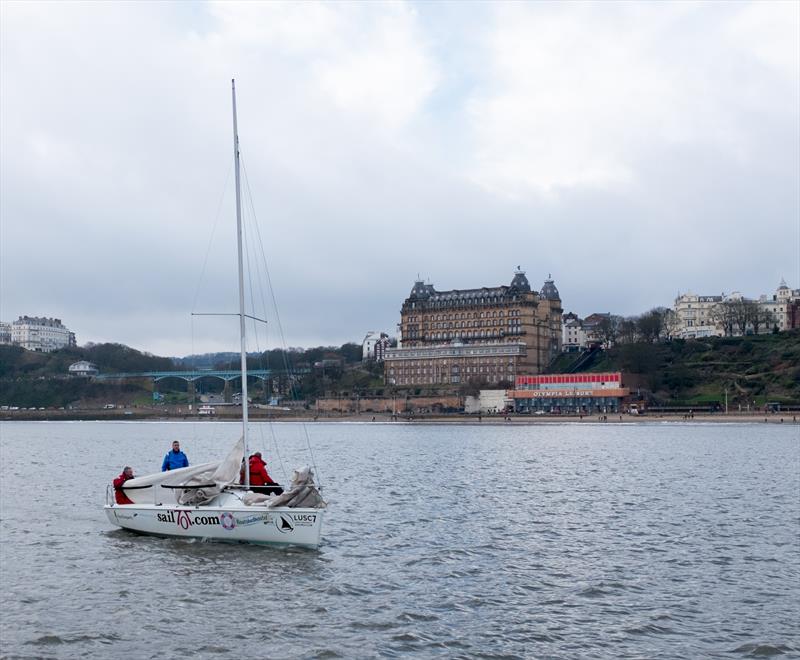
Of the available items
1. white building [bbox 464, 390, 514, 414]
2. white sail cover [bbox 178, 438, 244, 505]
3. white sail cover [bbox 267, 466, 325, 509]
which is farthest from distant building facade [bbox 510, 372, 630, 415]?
white sail cover [bbox 267, 466, 325, 509]

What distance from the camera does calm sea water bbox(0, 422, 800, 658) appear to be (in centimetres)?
1825

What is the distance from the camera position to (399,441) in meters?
102

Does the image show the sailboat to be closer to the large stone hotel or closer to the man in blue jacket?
the man in blue jacket

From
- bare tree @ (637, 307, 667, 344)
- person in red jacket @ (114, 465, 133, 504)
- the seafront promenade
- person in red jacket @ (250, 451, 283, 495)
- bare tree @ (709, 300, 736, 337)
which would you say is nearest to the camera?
person in red jacket @ (250, 451, 283, 495)

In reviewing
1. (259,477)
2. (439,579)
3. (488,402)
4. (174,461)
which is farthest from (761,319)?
(439,579)

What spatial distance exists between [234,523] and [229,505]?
2.14 ft

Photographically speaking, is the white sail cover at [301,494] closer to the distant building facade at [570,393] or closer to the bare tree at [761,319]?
the distant building facade at [570,393]

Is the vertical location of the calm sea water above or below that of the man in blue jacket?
below

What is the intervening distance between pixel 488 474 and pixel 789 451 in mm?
30514

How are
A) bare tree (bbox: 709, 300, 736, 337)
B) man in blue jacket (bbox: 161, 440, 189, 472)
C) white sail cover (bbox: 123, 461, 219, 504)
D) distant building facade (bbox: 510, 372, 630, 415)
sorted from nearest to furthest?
white sail cover (bbox: 123, 461, 219, 504), man in blue jacket (bbox: 161, 440, 189, 472), distant building facade (bbox: 510, 372, 630, 415), bare tree (bbox: 709, 300, 736, 337)

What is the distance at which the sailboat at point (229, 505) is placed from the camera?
88.2ft

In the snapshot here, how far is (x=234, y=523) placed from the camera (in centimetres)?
2745

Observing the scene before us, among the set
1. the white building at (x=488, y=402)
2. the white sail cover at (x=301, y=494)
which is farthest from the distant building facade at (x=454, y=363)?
the white sail cover at (x=301, y=494)

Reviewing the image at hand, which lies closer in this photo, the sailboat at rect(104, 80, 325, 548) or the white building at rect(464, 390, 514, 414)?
the sailboat at rect(104, 80, 325, 548)
